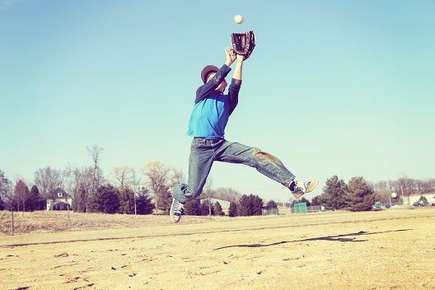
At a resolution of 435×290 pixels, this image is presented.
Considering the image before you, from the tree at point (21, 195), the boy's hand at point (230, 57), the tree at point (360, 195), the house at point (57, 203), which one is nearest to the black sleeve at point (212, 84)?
the boy's hand at point (230, 57)

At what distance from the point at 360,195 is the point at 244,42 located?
49.5 m

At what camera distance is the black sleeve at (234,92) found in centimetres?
634

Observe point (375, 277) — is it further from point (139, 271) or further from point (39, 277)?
point (39, 277)

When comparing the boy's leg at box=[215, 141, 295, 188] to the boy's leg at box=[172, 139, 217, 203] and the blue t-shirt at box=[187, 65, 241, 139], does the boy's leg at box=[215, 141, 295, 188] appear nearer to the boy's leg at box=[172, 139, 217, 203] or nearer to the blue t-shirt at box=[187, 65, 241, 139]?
the boy's leg at box=[172, 139, 217, 203]

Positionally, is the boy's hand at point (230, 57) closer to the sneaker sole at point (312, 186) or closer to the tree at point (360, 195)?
the sneaker sole at point (312, 186)

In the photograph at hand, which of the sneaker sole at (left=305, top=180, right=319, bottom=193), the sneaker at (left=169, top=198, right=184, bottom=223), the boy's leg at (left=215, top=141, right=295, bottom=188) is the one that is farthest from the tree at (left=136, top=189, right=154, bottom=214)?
the sneaker sole at (left=305, top=180, right=319, bottom=193)

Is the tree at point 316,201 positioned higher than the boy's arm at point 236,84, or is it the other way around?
the boy's arm at point 236,84

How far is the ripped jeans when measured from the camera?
590cm

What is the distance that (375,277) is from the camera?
4.05 metres

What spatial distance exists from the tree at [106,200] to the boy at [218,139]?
5882 centimetres

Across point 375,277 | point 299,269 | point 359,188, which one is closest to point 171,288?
point 299,269

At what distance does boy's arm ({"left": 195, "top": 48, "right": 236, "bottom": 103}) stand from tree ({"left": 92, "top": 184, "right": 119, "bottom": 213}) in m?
59.0

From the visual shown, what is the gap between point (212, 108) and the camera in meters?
6.27

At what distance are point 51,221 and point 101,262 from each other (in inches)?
1216
